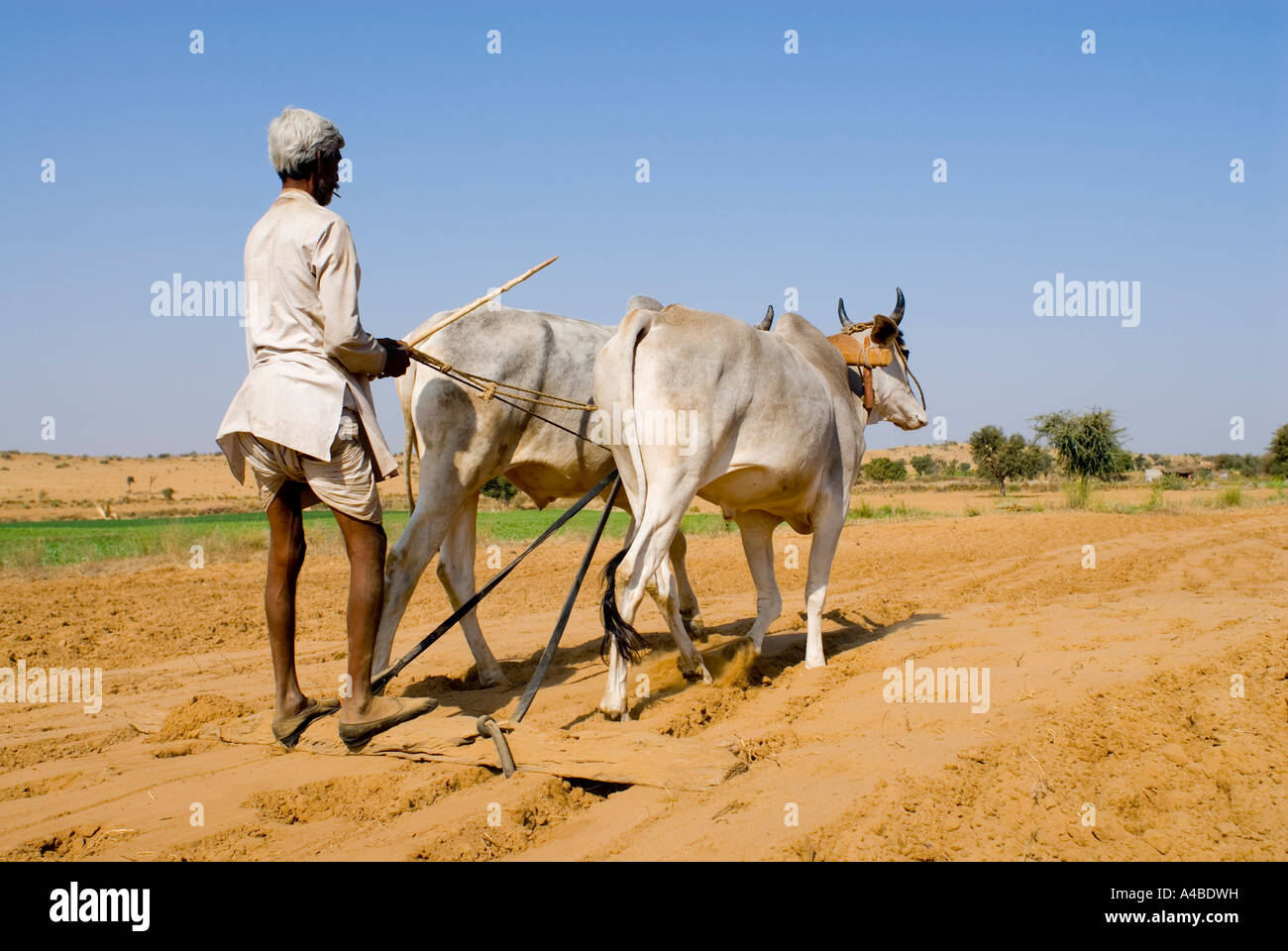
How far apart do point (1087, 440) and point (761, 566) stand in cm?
3736

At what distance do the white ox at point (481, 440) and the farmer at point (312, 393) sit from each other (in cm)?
132

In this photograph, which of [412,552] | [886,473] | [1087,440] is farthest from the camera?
[886,473]

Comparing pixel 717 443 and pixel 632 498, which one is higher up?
pixel 717 443

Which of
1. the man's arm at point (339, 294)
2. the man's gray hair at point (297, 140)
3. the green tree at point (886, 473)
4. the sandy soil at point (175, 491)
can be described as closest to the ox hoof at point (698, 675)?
the man's arm at point (339, 294)

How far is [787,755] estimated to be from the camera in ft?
14.5

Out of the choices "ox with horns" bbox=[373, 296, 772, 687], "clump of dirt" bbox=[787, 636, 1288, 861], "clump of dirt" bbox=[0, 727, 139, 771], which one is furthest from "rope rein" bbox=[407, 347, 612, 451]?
"clump of dirt" bbox=[787, 636, 1288, 861]

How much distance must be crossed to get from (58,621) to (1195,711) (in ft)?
34.7

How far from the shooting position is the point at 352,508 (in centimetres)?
431

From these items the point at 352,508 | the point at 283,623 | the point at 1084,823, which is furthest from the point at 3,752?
the point at 1084,823

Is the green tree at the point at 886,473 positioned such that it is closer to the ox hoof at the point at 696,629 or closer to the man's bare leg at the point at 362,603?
the ox hoof at the point at 696,629

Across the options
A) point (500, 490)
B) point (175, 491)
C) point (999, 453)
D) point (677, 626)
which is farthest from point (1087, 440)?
point (175, 491)

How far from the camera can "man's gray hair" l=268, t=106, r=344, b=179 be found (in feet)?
14.3

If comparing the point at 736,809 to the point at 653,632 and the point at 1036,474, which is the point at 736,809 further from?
the point at 1036,474

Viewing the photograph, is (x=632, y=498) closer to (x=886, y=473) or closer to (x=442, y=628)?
(x=442, y=628)
